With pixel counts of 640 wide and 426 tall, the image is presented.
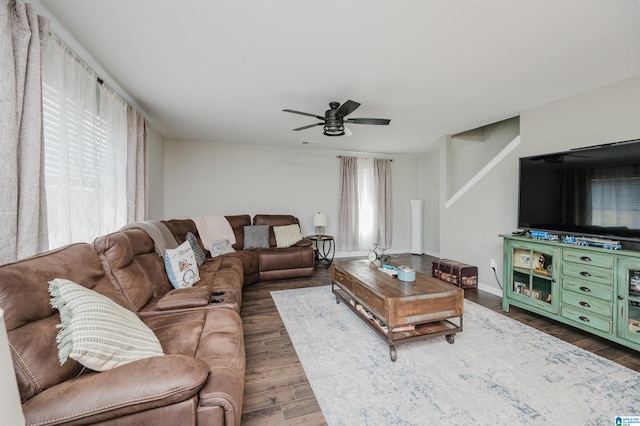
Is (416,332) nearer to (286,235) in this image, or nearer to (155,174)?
(286,235)

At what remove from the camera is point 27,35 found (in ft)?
4.59

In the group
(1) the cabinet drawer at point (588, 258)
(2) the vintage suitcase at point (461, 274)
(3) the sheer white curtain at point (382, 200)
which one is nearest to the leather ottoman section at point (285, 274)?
(2) the vintage suitcase at point (461, 274)

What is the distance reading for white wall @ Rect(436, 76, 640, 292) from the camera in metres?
2.58

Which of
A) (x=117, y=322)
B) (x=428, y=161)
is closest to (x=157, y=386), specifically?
(x=117, y=322)

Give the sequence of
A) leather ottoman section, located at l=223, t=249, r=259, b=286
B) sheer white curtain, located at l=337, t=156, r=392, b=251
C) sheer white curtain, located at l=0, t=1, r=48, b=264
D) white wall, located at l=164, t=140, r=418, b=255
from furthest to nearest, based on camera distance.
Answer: sheer white curtain, located at l=337, t=156, r=392, b=251 → white wall, located at l=164, t=140, r=418, b=255 → leather ottoman section, located at l=223, t=249, r=259, b=286 → sheer white curtain, located at l=0, t=1, r=48, b=264

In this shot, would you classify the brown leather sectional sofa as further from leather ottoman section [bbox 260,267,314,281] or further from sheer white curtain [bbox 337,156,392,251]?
sheer white curtain [bbox 337,156,392,251]

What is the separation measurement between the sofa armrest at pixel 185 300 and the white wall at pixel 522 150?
371cm

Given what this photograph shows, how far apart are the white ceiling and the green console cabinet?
1.62m

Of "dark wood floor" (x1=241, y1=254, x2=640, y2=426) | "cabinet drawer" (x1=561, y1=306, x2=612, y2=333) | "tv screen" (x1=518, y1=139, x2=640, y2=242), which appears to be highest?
"tv screen" (x1=518, y1=139, x2=640, y2=242)

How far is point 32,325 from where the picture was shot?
3.33 ft

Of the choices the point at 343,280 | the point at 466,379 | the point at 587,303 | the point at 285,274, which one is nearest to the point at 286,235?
the point at 285,274

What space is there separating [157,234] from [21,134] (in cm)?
138

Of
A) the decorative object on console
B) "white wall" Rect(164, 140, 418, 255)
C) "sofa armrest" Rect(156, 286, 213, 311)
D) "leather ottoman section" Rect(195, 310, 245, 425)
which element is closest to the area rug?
the decorative object on console

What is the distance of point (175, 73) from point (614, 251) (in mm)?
4106
